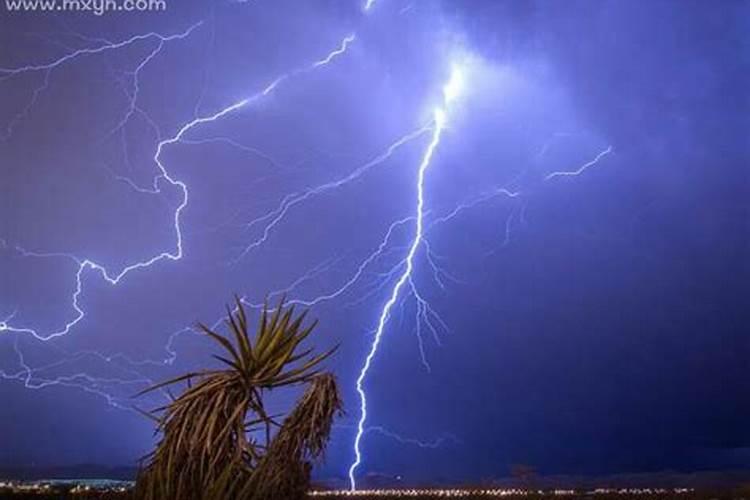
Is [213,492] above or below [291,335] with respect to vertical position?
below

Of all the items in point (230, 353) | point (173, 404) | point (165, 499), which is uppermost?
point (230, 353)

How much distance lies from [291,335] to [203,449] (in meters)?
0.72

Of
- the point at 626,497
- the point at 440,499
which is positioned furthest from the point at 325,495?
the point at 626,497

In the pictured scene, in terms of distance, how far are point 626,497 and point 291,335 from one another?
811 centimetres

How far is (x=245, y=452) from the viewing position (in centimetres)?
394

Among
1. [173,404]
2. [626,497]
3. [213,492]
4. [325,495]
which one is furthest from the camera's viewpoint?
[626,497]

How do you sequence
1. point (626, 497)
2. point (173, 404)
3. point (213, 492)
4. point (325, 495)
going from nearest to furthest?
point (213, 492), point (173, 404), point (325, 495), point (626, 497)

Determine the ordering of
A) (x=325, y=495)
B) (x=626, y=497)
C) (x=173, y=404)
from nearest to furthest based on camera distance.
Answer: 1. (x=173, y=404)
2. (x=325, y=495)
3. (x=626, y=497)

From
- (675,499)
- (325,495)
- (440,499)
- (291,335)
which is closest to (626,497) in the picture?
(675,499)

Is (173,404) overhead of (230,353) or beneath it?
beneath

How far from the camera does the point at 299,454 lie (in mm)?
3879

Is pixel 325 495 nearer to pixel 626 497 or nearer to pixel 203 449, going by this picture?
pixel 626 497

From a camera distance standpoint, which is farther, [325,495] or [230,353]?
[325,495]

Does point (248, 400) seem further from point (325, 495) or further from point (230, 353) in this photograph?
point (325, 495)
